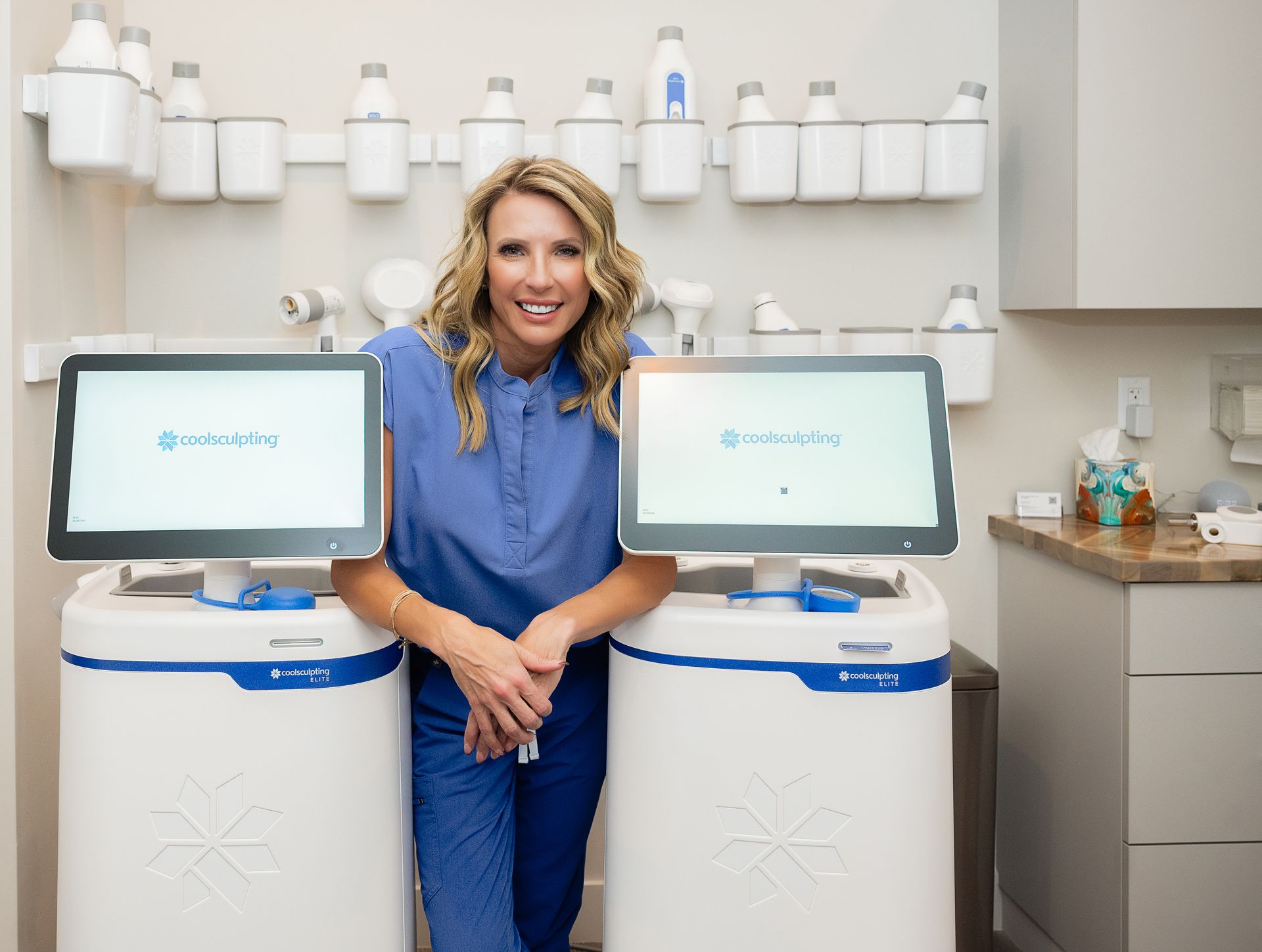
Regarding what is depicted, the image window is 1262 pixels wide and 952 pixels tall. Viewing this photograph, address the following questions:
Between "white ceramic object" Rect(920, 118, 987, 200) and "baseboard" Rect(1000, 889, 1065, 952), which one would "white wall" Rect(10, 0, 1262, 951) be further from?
"baseboard" Rect(1000, 889, 1065, 952)

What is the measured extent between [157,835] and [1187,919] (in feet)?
5.52

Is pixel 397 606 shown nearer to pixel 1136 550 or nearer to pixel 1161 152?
pixel 1136 550

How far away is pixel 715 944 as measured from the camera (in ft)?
4.20

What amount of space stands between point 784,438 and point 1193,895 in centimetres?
125

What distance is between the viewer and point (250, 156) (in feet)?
7.05

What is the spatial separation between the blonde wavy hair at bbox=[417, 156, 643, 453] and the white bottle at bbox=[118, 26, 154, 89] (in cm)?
91

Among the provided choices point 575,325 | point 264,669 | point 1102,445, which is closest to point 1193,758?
point 1102,445

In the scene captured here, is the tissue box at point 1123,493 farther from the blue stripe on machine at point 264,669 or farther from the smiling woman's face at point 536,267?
the blue stripe on machine at point 264,669

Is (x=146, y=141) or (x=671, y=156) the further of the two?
(x=671, y=156)

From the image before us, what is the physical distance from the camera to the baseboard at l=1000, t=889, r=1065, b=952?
2230mm

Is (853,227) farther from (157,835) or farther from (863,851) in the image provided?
(157,835)

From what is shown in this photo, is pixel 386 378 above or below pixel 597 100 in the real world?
below

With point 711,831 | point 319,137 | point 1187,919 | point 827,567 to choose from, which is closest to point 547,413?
point 827,567

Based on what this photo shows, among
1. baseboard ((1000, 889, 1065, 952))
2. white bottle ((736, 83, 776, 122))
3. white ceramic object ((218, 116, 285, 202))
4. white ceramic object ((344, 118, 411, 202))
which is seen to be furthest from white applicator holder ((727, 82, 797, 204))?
baseboard ((1000, 889, 1065, 952))
